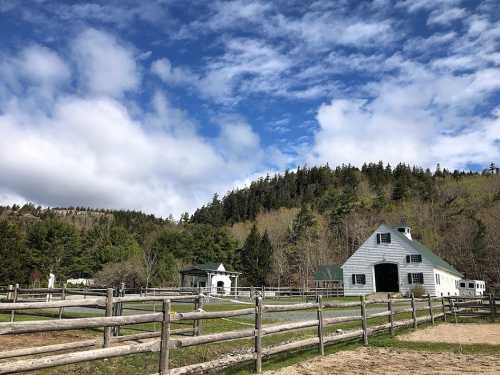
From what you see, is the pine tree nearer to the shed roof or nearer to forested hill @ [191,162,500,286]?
forested hill @ [191,162,500,286]

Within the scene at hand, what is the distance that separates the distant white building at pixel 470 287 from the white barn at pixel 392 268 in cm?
182

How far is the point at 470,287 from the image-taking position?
4891 centimetres

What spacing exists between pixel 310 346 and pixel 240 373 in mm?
3081

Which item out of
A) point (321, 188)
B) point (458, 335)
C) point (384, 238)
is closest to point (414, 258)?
point (384, 238)

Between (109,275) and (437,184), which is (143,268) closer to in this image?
(109,275)

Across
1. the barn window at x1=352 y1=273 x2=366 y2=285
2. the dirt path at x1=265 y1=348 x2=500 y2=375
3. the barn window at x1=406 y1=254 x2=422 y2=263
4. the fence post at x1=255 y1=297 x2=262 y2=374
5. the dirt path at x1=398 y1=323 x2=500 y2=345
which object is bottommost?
the dirt path at x1=265 y1=348 x2=500 y2=375

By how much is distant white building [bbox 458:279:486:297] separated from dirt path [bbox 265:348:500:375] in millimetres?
43122

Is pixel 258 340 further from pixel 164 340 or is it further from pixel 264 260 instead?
pixel 264 260

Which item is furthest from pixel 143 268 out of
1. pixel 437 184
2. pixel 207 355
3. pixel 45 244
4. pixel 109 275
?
pixel 437 184

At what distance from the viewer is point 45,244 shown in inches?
2803

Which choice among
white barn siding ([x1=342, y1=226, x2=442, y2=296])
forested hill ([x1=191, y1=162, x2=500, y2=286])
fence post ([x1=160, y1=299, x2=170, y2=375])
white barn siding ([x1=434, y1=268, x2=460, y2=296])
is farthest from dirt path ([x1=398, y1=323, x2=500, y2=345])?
forested hill ([x1=191, y1=162, x2=500, y2=286])

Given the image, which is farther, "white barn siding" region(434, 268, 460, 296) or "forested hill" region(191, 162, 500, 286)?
"forested hill" region(191, 162, 500, 286)

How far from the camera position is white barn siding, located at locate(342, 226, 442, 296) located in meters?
42.5

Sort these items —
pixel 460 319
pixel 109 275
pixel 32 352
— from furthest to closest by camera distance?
pixel 109 275, pixel 460 319, pixel 32 352
